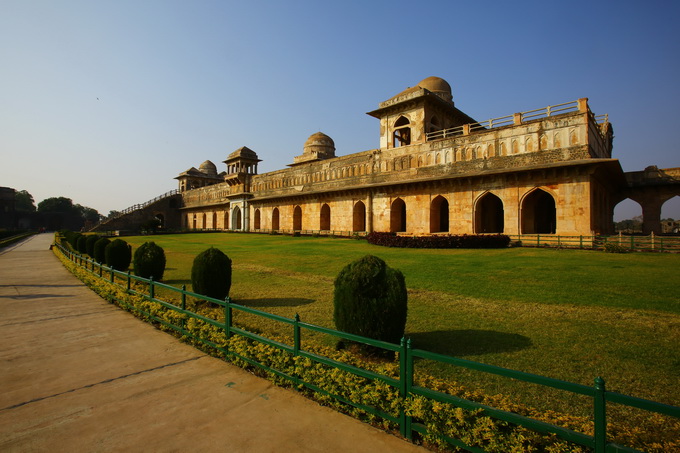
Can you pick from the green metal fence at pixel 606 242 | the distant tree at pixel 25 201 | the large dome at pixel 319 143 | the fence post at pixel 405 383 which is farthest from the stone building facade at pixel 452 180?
the distant tree at pixel 25 201

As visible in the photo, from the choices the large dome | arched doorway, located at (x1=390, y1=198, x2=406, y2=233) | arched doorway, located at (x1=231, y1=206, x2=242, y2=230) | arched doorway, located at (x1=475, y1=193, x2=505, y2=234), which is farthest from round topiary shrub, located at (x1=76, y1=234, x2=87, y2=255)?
the large dome

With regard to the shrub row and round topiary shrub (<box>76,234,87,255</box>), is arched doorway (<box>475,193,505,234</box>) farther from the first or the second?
round topiary shrub (<box>76,234,87,255</box>)

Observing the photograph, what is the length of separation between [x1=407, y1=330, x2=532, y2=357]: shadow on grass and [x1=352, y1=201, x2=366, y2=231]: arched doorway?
24439 mm

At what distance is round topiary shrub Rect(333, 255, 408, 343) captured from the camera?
15.2ft

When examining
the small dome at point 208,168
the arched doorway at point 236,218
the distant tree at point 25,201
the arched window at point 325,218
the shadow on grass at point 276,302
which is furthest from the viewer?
the distant tree at point 25,201

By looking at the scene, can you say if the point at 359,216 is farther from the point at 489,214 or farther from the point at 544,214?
the point at 544,214

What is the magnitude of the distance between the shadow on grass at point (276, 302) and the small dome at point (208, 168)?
204 feet

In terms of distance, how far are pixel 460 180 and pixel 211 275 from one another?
749 inches

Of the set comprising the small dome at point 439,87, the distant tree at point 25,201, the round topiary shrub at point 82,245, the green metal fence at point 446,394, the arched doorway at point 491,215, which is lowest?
the green metal fence at point 446,394

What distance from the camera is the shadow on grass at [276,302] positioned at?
793cm

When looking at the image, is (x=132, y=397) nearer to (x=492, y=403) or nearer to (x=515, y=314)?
(x=492, y=403)

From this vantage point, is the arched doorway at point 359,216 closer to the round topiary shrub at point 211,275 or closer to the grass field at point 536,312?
the grass field at point 536,312

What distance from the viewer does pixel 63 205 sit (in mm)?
89312

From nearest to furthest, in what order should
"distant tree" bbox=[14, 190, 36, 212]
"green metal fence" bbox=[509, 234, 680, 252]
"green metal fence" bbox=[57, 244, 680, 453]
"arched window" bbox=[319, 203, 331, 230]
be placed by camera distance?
"green metal fence" bbox=[57, 244, 680, 453]
"green metal fence" bbox=[509, 234, 680, 252]
"arched window" bbox=[319, 203, 331, 230]
"distant tree" bbox=[14, 190, 36, 212]
